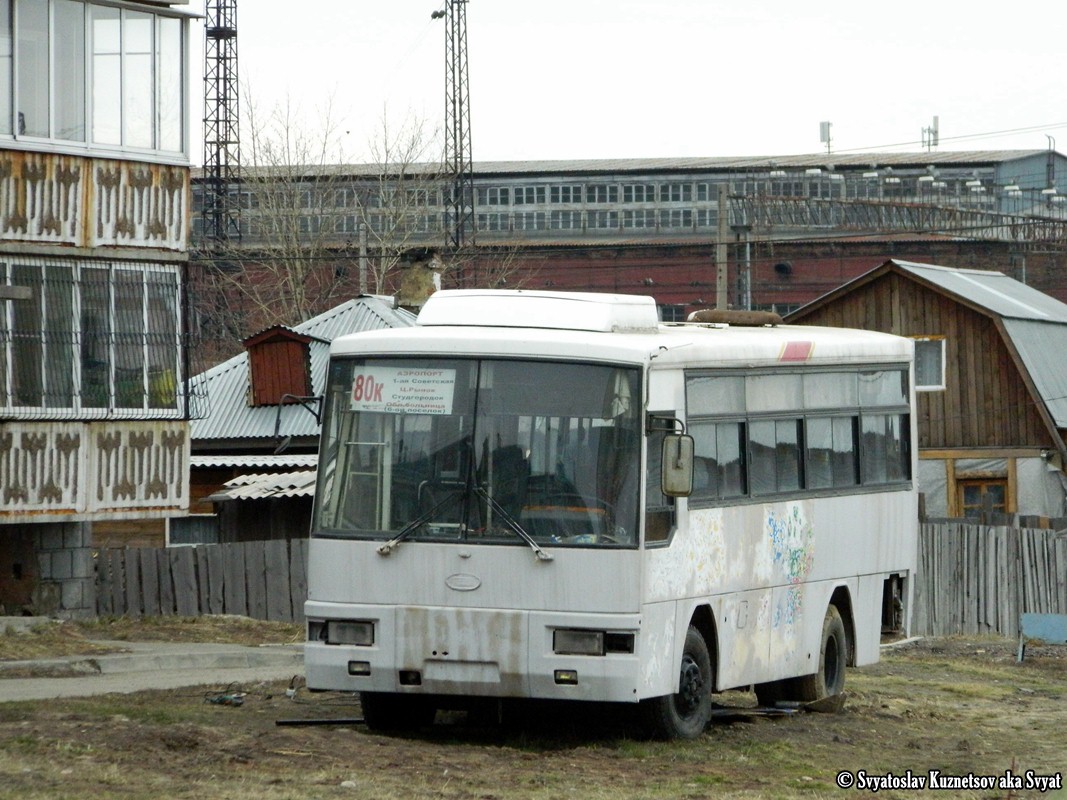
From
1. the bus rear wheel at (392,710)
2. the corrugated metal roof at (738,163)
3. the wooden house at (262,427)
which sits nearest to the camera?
the bus rear wheel at (392,710)

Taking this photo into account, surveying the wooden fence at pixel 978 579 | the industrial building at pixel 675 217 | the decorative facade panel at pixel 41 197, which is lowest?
the wooden fence at pixel 978 579

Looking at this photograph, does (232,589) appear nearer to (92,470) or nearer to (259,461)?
(92,470)

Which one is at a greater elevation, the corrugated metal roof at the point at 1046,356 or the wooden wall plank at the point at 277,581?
the corrugated metal roof at the point at 1046,356

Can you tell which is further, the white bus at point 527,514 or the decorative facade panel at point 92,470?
the decorative facade panel at point 92,470

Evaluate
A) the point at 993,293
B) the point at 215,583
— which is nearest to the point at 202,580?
the point at 215,583

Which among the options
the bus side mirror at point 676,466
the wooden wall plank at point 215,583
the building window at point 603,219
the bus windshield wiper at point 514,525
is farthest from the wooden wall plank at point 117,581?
the building window at point 603,219

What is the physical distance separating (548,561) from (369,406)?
1590mm

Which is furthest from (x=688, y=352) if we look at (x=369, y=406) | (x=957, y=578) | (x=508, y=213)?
(x=508, y=213)

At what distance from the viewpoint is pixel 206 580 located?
25.0m

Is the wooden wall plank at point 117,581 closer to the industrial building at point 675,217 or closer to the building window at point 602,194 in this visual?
the industrial building at point 675,217

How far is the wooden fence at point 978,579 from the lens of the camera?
87.8ft

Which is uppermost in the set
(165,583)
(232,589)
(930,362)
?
(930,362)

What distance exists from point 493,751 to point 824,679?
439 centimetres

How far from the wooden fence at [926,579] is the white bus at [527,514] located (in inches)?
503
